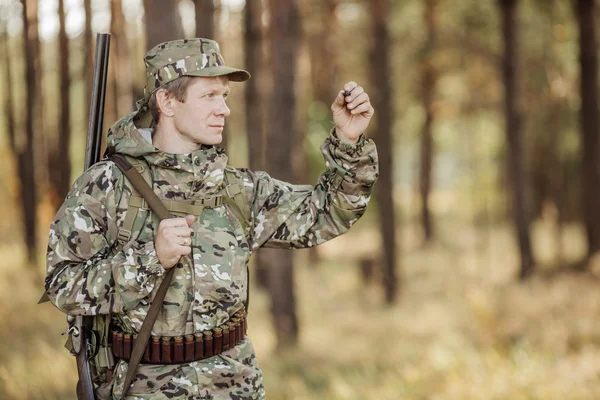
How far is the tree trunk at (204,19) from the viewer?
1158 centimetres

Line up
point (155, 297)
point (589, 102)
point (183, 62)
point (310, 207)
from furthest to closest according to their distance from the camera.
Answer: point (589, 102) → point (310, 207) → point (183, 62) → point (155, 297)

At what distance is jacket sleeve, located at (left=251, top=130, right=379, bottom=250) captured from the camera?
3076mm

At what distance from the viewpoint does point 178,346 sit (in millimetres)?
2869

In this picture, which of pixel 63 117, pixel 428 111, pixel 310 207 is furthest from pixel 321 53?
pixel 310 207

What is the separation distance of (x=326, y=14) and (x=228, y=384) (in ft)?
57.3

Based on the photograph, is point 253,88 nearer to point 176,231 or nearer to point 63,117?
point 63,117

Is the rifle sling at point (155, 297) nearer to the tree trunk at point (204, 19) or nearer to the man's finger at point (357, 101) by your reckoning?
the man's finger at point (357, 101)

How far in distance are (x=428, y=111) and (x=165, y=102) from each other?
17743mm

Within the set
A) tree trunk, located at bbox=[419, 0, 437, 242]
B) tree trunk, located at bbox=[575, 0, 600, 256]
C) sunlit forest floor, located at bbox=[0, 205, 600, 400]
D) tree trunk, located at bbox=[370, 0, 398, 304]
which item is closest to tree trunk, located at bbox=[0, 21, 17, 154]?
sunlit forest floor, located at bbox=[0, 205, 600, 400]

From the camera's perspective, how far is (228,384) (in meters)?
2.98

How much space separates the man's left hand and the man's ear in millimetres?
645

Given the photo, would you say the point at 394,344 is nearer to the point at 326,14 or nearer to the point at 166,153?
the point at 166,153

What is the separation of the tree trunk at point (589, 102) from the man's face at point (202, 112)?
12.6 metres

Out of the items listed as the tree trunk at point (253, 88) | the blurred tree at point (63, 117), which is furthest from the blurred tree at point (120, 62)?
the tree trunk at point (253, 88)
